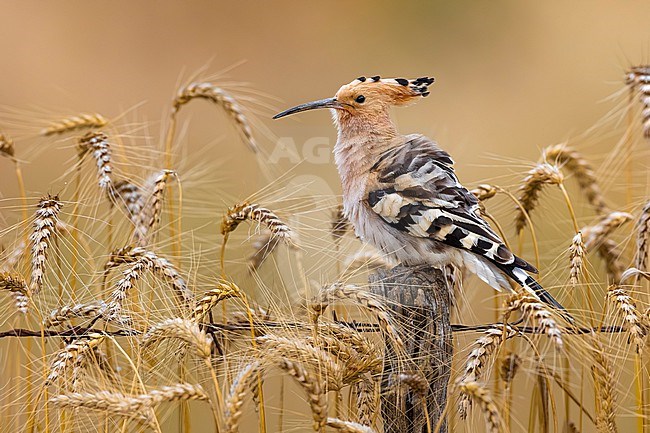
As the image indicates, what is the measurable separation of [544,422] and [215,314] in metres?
1.05

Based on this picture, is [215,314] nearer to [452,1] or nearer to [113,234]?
[113,234]

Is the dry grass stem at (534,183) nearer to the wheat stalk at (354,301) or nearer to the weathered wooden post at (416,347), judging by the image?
the weathered wooden post at (416,347)

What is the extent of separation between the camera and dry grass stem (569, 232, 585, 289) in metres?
2.31

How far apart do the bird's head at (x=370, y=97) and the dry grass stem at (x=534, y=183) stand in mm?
433

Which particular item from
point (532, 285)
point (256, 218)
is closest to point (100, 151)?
point (256, 218)

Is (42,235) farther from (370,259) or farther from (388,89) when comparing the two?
(388,89)

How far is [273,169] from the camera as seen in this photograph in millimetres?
3387

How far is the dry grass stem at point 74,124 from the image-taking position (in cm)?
293

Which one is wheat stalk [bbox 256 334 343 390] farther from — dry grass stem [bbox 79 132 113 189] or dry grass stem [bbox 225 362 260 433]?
dry grass stem [bbox 79 132 113 189]

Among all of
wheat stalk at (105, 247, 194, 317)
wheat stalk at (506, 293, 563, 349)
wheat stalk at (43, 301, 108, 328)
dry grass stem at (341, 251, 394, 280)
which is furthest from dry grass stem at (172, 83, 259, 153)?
wheat stalk at (506, 293, 563, 349)

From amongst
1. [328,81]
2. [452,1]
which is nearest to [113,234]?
[328,81]

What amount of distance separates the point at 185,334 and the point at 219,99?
1.33 metres

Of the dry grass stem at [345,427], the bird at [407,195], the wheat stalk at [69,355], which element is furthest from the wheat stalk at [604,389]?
the wheat stalk at [69,355]

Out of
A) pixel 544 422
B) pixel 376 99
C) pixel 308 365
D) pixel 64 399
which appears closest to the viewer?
pixel 64 399
